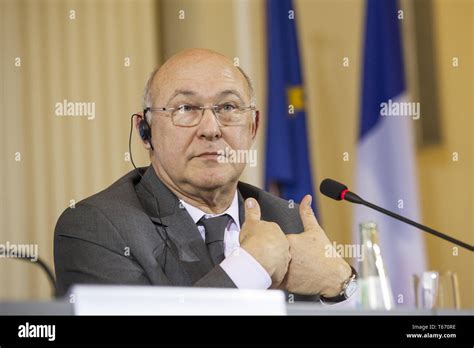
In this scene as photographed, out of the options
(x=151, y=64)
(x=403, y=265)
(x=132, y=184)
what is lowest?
(x=403, y=265)

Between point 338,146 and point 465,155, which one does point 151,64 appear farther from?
point 465,155

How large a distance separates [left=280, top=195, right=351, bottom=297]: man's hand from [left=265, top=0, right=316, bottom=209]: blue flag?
1444mm

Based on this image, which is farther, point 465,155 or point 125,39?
point 465,155

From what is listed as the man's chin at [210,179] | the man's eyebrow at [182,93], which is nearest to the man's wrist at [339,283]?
the man's chin at [210,179]

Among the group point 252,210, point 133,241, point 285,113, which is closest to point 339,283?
point 252,210

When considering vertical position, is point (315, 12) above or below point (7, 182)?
above

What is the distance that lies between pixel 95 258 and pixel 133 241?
4.3 inches

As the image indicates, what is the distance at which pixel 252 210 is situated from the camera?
2.49m

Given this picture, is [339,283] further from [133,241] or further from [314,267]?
[133,241]

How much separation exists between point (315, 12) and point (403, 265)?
153 cm

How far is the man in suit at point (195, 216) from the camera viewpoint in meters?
2.26
